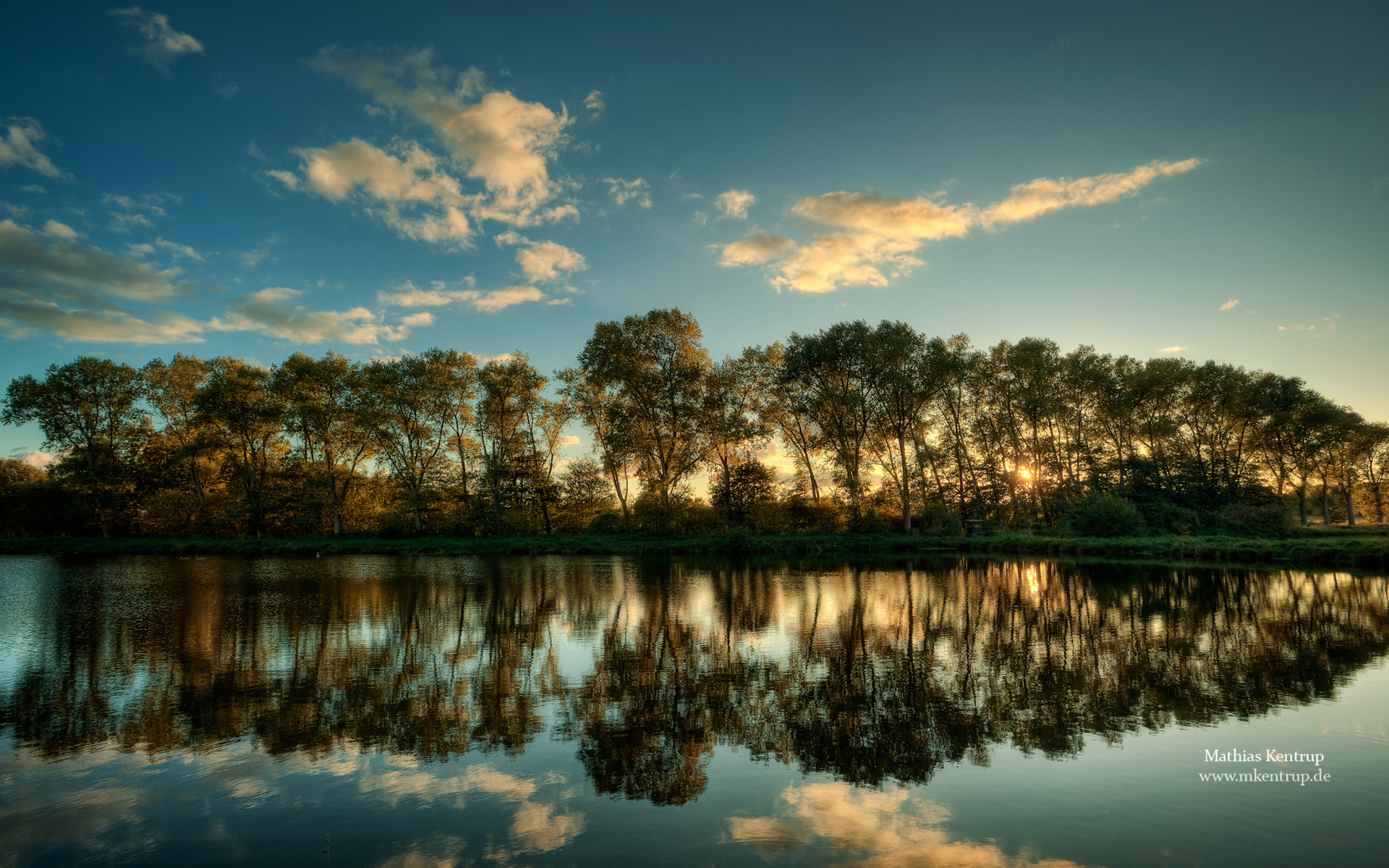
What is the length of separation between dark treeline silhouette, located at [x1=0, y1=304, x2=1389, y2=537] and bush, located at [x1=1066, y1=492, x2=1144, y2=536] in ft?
10.0

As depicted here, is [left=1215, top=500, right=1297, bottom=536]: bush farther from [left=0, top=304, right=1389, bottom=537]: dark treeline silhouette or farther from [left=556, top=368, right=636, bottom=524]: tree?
[left=556, top=368, right=636, bottom=524]: tree

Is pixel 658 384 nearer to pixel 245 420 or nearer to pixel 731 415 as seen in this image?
pixel 731 415

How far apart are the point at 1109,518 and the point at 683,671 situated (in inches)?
1708

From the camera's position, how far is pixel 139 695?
32.1 ft

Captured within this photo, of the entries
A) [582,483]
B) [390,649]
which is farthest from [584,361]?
[390,649]

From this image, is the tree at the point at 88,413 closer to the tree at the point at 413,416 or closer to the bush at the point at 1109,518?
the tree at the point at 413,416

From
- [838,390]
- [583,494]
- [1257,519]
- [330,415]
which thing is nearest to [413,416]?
[330,415]

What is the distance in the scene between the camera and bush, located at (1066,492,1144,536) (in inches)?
1695

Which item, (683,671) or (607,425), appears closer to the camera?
(683,671)

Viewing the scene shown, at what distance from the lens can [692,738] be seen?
7859mm

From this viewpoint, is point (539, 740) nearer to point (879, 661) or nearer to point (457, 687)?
point (457, 687)

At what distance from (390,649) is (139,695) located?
159 inches

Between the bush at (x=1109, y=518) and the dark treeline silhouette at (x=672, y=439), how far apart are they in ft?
10.0

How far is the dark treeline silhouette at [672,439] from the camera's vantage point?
51.6m
